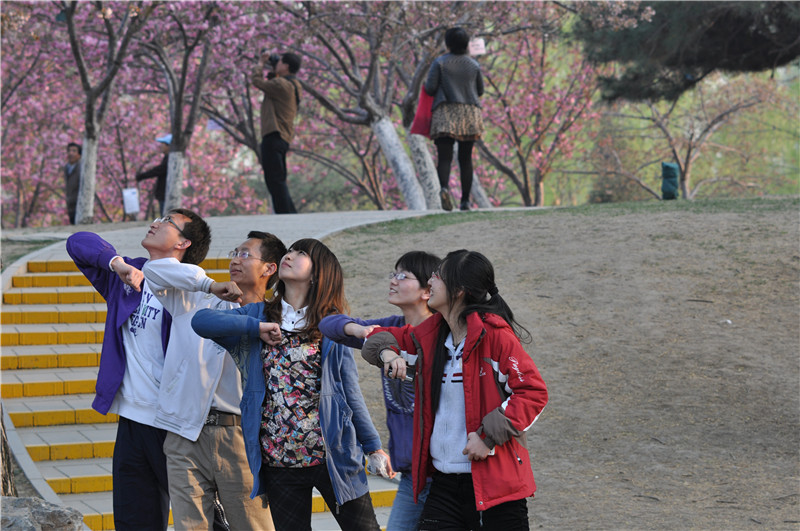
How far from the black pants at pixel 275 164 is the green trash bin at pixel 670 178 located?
6.66 meters

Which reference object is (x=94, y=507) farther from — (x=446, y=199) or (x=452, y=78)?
(x=446, y=199)

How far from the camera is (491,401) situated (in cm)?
328

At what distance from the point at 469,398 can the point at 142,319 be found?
157 centimetres

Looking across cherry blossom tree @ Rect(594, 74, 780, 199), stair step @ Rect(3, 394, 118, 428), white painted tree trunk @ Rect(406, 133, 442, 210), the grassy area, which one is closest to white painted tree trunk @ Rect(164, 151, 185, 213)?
white painted tree trunk @ Rect(406, 133, 442, 210)

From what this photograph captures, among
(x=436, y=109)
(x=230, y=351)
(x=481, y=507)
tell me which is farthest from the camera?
(x=436, y=109)

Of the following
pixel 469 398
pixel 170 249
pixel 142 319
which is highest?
pixel 170 249

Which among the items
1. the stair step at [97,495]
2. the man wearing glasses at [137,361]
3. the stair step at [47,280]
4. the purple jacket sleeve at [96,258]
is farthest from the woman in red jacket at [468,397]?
the stair step at [47,280]

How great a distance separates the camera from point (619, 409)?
24.1 feet

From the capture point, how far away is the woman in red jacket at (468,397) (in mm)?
3211

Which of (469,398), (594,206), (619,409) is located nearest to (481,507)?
(469,398)

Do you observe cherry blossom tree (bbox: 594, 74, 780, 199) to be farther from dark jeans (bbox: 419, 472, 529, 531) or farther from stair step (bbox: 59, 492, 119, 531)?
dark jeans (bbox: 419, 472, 529, 531)

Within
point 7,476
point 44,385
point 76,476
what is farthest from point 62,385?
point 7,476

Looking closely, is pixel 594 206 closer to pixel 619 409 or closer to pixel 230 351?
pixel 619 409

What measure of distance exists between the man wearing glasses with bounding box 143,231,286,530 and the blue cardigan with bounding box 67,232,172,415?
0.58ft
